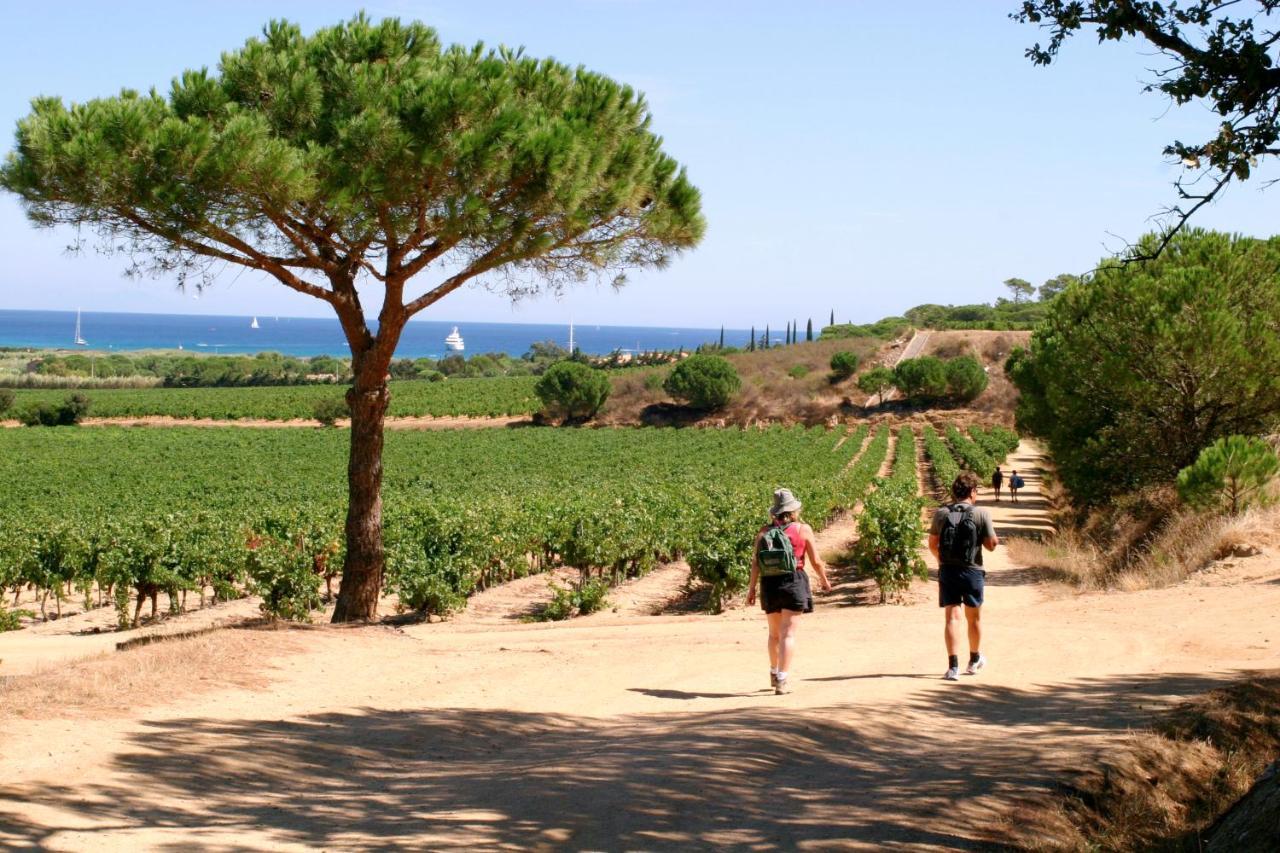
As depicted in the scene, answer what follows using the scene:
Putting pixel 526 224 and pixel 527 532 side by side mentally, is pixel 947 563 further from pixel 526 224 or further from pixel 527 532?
pixel 527 532

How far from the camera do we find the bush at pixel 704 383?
79.4 m

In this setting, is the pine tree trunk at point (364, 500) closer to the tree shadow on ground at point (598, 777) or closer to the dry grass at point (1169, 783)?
the tree shadow on ground at point (598, 777)

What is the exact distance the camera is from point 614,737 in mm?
7633

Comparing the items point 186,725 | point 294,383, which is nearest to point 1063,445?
point 186,725

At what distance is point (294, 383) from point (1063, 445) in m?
99.4

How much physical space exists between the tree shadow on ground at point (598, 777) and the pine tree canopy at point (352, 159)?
5757 mm

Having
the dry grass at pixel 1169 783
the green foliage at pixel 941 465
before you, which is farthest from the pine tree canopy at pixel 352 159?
the green foliage at pixel 941 465

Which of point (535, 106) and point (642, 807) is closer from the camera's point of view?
point (642, 807)

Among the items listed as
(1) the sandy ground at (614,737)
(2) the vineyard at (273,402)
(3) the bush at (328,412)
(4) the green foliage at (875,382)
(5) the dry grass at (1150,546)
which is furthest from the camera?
(2) the vineyard at (273,402)

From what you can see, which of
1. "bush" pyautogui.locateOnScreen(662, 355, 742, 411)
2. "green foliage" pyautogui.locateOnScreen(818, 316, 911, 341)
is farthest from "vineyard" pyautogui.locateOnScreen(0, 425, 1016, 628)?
"green foliage" pyautogui.locateOnScreen(818, 316, 911, 341)

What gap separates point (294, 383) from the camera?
113688 mm

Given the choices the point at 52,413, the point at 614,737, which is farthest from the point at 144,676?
the point at 52,413

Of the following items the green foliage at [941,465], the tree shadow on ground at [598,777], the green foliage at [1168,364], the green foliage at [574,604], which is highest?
the green foliage at [1168,364]

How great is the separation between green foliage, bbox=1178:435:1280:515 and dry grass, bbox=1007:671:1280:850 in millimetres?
10171
